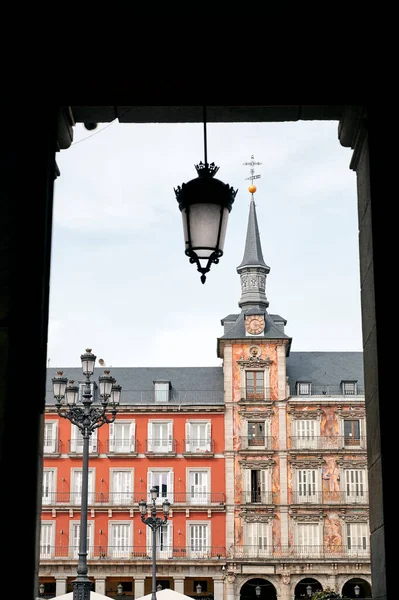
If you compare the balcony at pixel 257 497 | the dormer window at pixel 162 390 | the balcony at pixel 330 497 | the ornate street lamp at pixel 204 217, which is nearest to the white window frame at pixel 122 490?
the dormer window at pixel 162 390

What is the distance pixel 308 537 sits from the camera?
44031mm

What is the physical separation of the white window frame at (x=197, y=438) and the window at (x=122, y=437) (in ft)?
8.43

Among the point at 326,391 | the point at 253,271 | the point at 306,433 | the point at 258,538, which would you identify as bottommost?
the point at 258,538

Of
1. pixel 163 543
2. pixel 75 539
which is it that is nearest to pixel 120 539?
pixel 163 543

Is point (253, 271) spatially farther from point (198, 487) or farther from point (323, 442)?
point (198, 487)

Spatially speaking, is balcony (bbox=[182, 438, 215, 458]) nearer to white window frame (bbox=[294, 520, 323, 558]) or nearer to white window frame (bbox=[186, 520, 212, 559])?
white window frame (bbox=[186, 520, 212, 559])

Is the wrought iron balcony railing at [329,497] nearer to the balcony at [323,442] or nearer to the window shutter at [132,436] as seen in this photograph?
the balcony at [323,442]

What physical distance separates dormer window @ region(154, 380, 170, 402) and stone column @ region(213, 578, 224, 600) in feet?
28.7

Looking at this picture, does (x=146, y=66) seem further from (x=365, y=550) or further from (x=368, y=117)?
(x=365, y=550)

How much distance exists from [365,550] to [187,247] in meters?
41.0

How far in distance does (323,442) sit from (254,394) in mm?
3919

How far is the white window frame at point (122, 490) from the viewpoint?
44.5 m

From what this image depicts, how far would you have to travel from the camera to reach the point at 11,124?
404 cm

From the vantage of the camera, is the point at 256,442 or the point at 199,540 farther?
the point at 256,442
